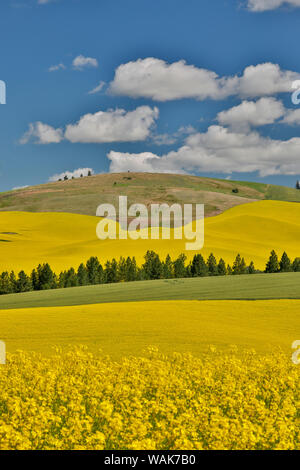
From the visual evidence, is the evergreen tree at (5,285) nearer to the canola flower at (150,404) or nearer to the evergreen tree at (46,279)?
the evergreen tree at (46,279)

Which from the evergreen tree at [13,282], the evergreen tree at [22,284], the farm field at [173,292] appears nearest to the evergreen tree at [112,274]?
the farm field at [173,292]

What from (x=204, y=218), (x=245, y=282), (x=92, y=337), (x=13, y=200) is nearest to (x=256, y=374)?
(x=92, y=337)

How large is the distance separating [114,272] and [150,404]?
41.7 m

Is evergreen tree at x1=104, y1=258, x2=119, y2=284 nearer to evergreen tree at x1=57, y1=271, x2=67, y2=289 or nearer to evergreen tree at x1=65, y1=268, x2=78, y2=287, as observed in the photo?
evergreen tree at x1=65, y1=268, x2=78, y2=287

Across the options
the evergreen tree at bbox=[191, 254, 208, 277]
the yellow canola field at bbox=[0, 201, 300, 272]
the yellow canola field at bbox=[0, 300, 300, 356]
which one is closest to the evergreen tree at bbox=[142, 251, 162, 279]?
the evergreen tree at bbox=[191, 254, 208, 277]

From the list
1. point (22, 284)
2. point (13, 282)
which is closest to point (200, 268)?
point (22, 284)

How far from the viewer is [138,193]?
129625mm

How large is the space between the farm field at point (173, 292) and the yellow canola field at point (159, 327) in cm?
383

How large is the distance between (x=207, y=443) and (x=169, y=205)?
108547 millimetres

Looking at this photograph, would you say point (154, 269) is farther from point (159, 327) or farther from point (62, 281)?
point (159, 327)

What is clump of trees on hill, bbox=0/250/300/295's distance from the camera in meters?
48.5

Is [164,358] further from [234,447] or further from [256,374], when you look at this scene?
[234,447]

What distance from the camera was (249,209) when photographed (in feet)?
393
